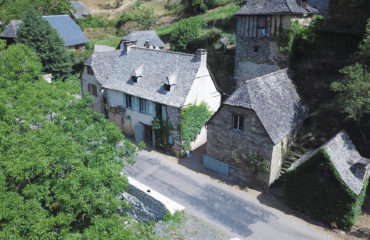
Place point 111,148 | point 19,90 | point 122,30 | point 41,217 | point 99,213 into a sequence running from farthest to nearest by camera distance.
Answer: point 122,30 < point 19,90 < point 111,148 < point 99,213 < point 41,217

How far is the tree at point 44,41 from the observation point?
40.8 metres

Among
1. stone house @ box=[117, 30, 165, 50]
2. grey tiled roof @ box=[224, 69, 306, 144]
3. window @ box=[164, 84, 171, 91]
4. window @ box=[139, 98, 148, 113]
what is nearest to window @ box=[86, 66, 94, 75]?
window @ box=[139, 98, 148, 113]

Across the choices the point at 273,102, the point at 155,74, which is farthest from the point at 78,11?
the point at 273,102

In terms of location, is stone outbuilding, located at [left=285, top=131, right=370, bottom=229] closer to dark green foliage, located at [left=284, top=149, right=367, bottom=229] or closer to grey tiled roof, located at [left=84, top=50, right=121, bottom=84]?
dark green foliage, located at [left=284, top=149, right=367, bottom=229]

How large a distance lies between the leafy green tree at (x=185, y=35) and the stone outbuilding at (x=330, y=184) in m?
25.8

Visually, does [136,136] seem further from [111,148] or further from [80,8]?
[80,8]

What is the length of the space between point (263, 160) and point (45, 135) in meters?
13.9

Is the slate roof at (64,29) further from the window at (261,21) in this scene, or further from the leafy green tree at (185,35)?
the window at (261,21)

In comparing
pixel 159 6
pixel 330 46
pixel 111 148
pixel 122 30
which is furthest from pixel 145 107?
pixel 159 6

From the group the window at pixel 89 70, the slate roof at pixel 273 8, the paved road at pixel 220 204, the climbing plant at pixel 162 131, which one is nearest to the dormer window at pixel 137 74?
the climbing plant at pixel 162 131

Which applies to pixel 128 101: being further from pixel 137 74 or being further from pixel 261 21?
pixel 261 21

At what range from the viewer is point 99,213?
13.8 m

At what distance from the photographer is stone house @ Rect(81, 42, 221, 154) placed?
26047 mm

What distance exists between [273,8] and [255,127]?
552 inches
